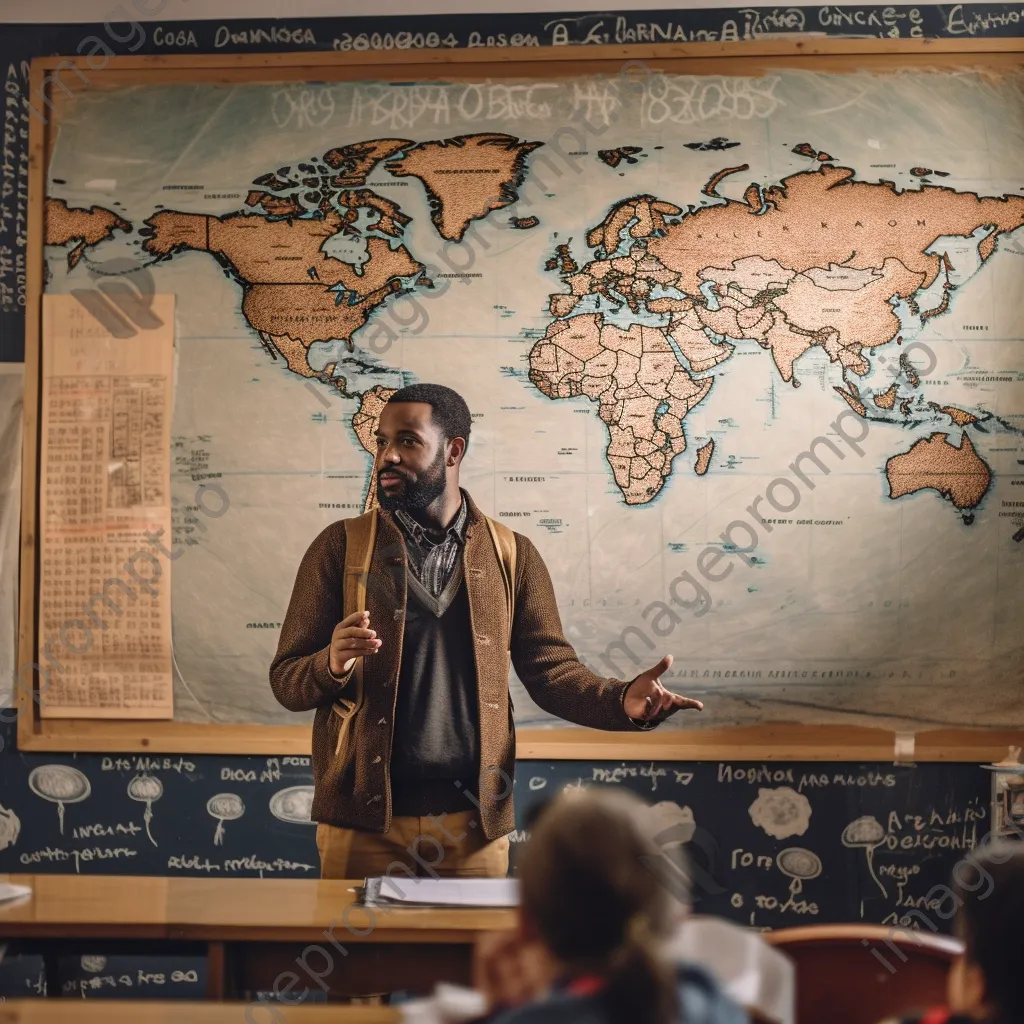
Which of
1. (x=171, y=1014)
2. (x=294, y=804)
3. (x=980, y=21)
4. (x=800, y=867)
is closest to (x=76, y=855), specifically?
(x=294, y=804)

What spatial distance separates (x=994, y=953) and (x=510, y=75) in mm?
3227

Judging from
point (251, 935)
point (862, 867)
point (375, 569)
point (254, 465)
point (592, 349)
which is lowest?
point (862, 867)

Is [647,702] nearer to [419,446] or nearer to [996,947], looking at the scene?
[419,446]

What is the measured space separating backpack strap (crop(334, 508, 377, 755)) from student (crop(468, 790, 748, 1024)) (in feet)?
6.58

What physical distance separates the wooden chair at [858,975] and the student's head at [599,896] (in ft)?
1.67

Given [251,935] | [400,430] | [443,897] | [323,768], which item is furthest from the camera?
[400,430]

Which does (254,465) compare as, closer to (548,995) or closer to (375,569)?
(375,569)

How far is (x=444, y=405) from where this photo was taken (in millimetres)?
3582

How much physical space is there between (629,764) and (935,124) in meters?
2.38

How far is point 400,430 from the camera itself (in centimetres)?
352

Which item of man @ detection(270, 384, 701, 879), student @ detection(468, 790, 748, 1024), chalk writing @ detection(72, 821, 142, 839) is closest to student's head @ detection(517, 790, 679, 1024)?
student @ detection(468, 790, 748, 1024)

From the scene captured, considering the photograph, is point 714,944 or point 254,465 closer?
point 714,944

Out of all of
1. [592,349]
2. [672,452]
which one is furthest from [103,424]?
[672,452]

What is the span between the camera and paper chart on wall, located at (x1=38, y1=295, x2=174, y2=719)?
3.68 meters
